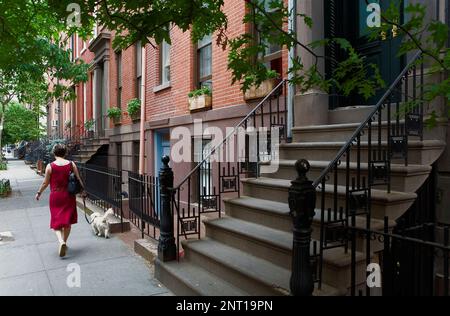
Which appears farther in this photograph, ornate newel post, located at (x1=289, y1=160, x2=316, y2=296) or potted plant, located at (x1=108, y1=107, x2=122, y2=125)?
potted plant, located at (x1=108, y1=107, x2=122, y2=125)

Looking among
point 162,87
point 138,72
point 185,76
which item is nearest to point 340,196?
point 185,76

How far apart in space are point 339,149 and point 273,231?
54.8 inches

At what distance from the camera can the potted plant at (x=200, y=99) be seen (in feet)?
26.4

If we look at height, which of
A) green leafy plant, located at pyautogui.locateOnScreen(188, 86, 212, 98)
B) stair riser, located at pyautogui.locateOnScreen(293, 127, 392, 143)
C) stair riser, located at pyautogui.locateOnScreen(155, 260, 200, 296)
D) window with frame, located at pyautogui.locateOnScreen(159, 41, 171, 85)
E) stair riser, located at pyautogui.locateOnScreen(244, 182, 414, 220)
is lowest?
stair riser, located at pyautogui.locateOnScreen(155, 260, 200, 296)

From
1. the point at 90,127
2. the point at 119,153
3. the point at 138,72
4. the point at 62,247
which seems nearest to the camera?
the point at 62,247

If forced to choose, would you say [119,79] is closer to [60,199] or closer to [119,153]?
[119,153]

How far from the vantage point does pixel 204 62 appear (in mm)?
8773

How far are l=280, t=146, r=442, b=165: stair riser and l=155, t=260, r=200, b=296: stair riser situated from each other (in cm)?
225

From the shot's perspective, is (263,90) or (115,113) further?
(115,113)

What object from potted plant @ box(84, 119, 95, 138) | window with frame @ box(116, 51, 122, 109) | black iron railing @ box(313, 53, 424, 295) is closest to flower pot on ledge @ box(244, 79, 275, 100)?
black iron railing @ box(313, 53, 424, 295)

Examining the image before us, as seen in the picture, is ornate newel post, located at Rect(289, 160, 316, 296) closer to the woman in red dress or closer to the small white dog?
the woman in red dress

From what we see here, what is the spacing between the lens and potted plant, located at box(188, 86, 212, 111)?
8.05 meters
